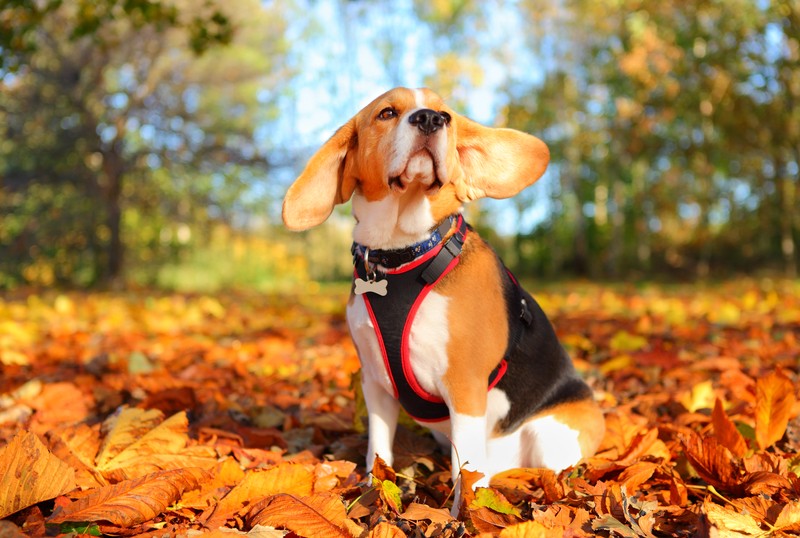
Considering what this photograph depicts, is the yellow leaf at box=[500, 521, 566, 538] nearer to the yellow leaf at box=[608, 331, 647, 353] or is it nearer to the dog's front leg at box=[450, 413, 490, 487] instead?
the dog's front leg at box=[450, 413, 490, 487]

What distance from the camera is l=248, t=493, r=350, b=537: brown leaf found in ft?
6.54

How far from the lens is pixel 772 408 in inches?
105

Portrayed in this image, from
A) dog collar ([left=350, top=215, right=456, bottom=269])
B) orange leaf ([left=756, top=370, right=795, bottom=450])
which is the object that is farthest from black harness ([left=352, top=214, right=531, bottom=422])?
orange leaf ([left=756, top=370, right=795, bottom=450])

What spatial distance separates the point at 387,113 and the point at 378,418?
1207 millimetres

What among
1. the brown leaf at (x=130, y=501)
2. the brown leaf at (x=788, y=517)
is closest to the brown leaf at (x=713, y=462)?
the brown leaf at (x=788, y=517)

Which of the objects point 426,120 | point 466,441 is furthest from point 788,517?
point 426,120

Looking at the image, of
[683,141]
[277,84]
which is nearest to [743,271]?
[683,141]

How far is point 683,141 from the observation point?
722 inches

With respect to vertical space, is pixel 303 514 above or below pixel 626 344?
above

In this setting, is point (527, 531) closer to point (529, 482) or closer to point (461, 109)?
point (529, 482)

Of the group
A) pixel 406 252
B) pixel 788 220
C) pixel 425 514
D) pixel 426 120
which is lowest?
pixel 788 220

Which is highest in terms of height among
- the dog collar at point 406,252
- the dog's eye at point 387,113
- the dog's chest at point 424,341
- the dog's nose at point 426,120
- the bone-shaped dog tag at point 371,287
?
the dog's eye at point 387,113

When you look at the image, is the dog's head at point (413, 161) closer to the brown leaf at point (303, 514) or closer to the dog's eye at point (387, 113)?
the dog's eye at point (387, 113)

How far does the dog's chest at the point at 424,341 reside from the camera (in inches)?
94.3
